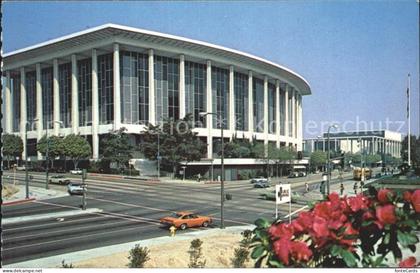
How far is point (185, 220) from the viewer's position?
1309 centimetres

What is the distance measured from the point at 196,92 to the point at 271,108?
9.35m

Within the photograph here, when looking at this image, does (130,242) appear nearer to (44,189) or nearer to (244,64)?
(44,189)

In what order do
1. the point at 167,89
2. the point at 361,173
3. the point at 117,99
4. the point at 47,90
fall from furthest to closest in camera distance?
the point at 167,89
the point at 117,99
the point at 47,90
the point at 361,173

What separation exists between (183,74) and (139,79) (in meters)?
5.04

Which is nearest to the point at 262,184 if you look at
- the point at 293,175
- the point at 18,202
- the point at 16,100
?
the point at 293,175

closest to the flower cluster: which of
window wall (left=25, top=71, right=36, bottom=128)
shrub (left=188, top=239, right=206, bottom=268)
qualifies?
shrub (left=188, top=239, right=206, bottom=268)

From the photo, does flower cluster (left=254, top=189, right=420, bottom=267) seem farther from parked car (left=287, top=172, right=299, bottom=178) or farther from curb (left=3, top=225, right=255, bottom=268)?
parked car (left=287, top=172, right=299, bottom=178)

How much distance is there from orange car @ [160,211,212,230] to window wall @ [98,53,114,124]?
26.9 m

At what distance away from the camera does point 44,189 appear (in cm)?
1323

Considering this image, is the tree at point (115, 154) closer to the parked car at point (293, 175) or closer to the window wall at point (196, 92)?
the parked car at point (293, 175)

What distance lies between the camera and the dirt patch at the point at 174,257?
8289 millimetres

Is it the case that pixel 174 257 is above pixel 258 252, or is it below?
below

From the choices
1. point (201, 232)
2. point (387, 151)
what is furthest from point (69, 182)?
point (387, 151)

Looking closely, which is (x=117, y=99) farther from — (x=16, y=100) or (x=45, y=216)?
(x=45, y=216)
